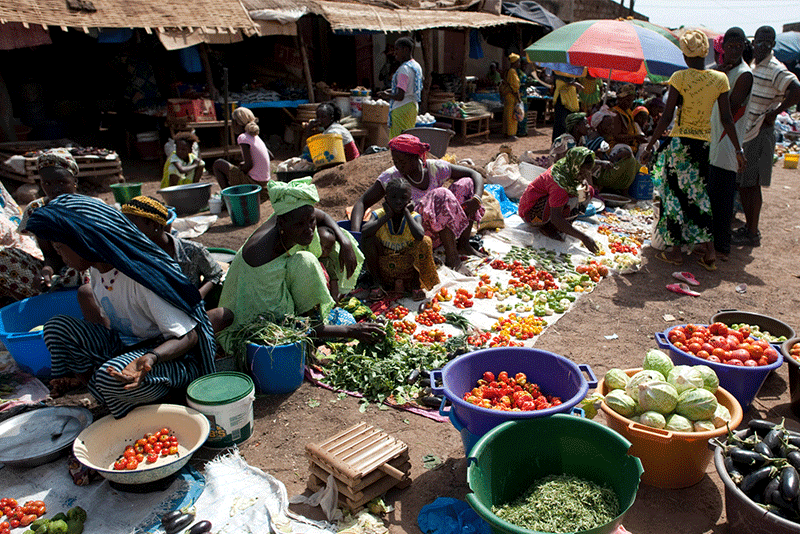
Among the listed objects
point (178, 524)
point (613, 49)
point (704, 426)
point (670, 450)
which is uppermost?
point (613, 49)

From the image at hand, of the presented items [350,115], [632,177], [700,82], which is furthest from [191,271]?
[350,115]

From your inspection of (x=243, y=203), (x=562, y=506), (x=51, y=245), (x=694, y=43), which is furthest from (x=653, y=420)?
(x=243, y=203)

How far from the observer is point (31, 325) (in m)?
4.15

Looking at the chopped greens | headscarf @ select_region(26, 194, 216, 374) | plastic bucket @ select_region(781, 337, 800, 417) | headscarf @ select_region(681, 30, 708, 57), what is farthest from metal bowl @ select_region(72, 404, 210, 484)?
headscarf @ select_region(681, 30, 708, 57)

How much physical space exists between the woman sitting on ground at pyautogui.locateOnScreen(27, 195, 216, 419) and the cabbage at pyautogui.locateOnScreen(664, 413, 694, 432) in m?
2.59

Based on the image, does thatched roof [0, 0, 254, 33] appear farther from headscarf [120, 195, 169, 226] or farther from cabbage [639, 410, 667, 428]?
cabbage [639, 410, 667, 428]

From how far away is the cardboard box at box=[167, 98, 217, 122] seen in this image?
977 cm

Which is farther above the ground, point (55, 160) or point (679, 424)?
point (55, 160)

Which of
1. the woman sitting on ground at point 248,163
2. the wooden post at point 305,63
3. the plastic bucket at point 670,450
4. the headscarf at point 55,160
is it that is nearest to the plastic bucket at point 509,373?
the plastic bucket at point 670,450

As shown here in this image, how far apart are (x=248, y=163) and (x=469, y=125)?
25.4ft

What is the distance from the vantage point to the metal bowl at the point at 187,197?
25.2ft

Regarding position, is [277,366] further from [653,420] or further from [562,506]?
[653,420]

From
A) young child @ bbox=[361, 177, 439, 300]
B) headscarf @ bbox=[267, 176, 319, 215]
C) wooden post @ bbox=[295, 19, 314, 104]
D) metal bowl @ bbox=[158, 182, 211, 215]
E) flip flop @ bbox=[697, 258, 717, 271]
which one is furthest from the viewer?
wooden post @ bbox=[295, 19, 314, 104]

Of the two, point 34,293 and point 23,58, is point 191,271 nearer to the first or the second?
point 34,293
